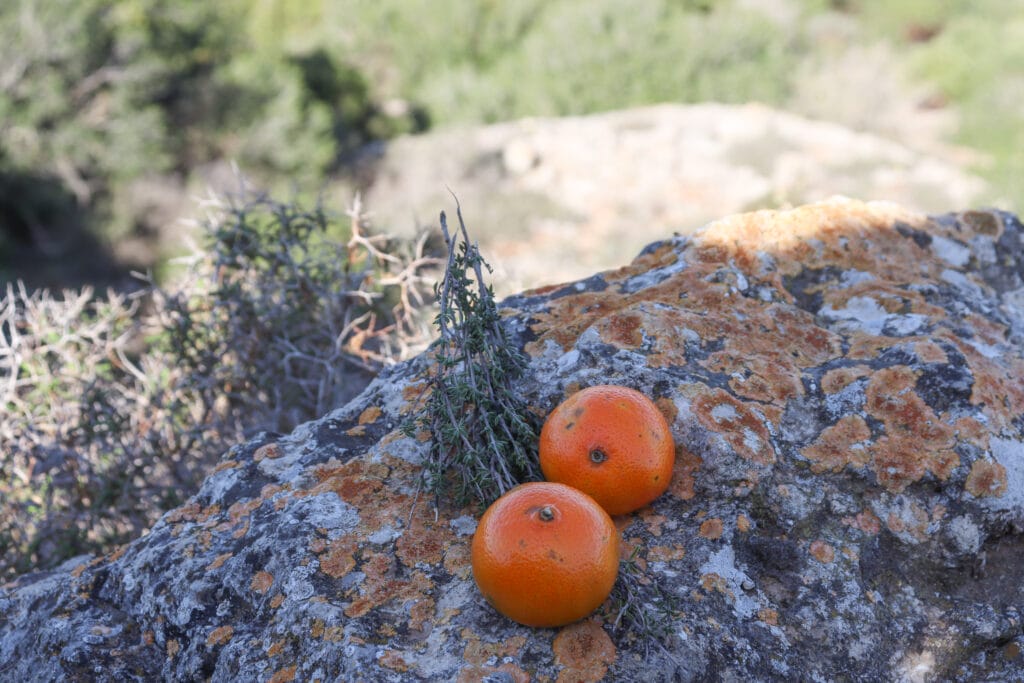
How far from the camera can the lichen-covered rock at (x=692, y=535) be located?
5.80 feet

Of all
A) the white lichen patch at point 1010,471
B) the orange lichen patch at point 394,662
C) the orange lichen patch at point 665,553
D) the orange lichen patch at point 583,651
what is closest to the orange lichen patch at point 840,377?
the white lichen patch at point 1010,471

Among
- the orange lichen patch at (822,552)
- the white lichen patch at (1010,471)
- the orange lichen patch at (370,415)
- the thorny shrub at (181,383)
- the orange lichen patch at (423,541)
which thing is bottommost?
the thorny shrub at (181,383)

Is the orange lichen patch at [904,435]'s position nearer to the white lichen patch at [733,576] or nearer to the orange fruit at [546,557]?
the white lichen patch at [733,576]

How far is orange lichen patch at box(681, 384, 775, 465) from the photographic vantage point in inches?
81.0

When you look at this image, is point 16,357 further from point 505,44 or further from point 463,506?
point 505,44

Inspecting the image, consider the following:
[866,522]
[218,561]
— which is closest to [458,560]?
[218,561]

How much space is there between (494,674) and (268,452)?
1032 mm

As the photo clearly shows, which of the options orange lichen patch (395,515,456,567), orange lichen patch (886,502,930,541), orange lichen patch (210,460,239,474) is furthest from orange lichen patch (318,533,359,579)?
orange lichen patch (886,502,930,541)

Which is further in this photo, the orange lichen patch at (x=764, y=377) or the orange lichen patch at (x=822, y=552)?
the orange lichen patch at (x=764, y=377)

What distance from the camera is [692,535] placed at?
1939 mm

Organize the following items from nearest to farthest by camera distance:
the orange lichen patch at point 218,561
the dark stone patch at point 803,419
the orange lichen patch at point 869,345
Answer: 1. the orange lichen patch at point 218,561
2. the dark stone patch at point 803,419
3. the orange lichen patch at point 869,345

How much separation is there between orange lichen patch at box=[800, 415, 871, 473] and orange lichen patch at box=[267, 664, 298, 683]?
1334 mm

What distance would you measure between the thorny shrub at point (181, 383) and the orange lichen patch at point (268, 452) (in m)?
1.34

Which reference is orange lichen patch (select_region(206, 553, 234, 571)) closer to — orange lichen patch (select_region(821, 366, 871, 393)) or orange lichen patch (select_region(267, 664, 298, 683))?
orange lichen patch (select_region(267, 664, 298, 683))
